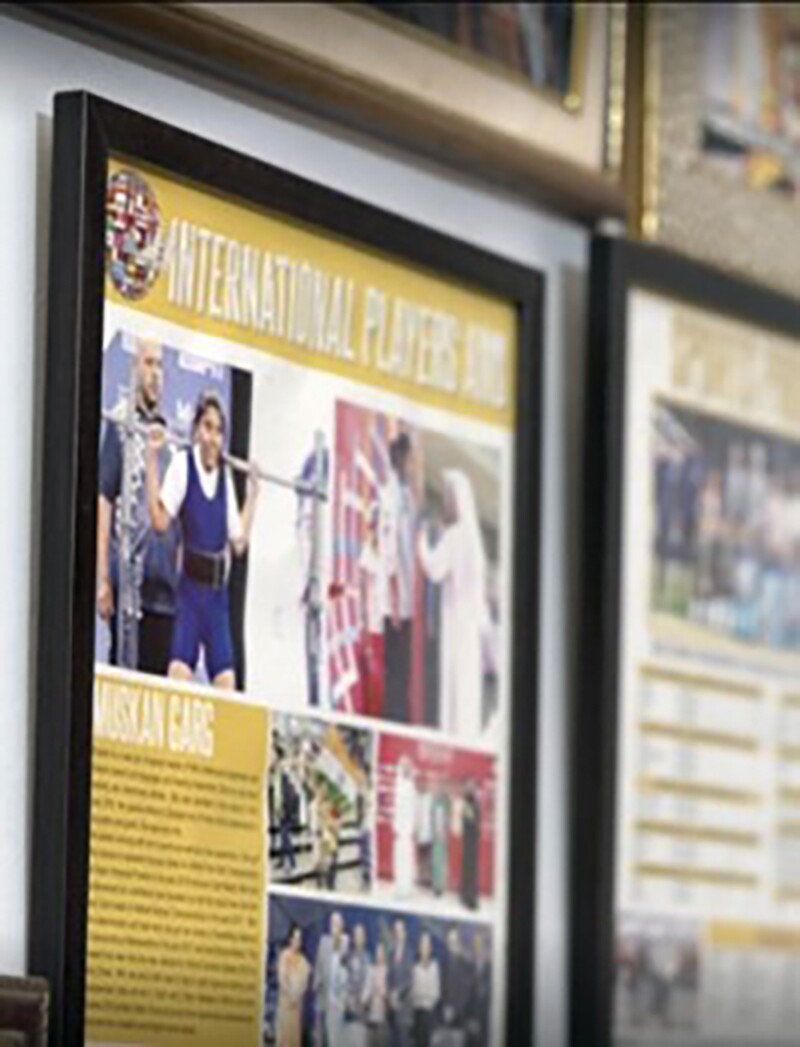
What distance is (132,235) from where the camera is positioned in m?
1.53

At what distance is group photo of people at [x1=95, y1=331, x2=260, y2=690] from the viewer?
4.91ft

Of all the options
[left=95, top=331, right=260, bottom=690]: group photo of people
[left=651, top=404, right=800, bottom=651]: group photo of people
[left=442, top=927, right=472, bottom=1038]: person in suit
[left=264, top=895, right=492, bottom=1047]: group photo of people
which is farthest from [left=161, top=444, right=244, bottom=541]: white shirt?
[left=651, top=404, right=800, bottom=651]: group photo of people

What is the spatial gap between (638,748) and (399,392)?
0.35 metres

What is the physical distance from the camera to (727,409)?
2.06 m

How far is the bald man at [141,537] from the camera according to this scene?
1487mm

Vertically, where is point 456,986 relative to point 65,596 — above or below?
below

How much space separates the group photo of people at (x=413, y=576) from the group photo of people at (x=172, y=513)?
0.32 ft

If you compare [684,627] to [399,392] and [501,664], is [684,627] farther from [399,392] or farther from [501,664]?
[399,392]

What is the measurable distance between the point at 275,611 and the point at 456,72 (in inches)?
16.1

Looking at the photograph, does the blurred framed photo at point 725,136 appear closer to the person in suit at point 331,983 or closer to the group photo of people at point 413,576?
the group photo of people at point 413,576

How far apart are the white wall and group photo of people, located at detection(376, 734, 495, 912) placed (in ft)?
0.30

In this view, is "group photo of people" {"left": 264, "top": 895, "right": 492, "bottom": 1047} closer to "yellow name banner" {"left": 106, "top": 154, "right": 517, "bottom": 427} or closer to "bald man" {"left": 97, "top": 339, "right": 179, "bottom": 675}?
"bald man" {"left": 97, "top": 339, "right": 179, "bottom": 675}

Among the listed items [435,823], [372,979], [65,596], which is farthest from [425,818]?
[65,596]

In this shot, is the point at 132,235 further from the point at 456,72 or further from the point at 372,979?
the point at 372,979
